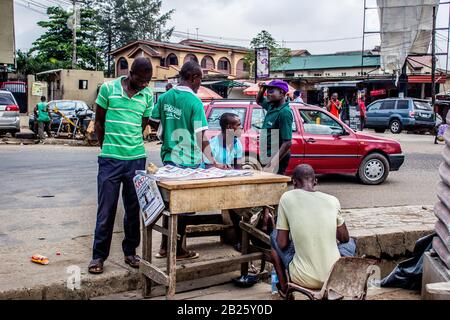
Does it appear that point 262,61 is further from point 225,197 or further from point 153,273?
point 153,273

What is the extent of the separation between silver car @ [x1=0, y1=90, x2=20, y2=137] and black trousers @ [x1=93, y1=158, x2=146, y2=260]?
15725mm

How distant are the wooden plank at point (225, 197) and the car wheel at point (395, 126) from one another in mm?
21373

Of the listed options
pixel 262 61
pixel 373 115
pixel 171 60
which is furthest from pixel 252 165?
pixel 171 60

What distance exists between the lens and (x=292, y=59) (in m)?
45.2

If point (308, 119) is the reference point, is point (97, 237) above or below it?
below

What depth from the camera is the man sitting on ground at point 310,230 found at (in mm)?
4055

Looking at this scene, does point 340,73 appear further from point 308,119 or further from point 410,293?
point 410,293

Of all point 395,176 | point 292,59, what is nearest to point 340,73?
point 292,59

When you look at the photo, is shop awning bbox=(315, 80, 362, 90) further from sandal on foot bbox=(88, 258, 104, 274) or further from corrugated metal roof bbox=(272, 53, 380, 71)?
sandal on foot bbox=(88, 258, 104, 274)

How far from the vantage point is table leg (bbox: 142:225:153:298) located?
4508 mm

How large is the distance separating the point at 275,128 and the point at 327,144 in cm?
405

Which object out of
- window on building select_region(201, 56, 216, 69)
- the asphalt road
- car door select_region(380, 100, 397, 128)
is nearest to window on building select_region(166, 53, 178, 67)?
window on building select_region(201, 56, 216, 69)

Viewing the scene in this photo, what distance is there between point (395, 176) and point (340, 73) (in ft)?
103
